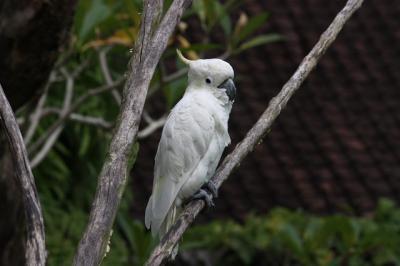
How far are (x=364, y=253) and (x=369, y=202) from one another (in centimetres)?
95

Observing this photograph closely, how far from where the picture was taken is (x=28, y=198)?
1.80 meters

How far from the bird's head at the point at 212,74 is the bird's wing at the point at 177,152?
0.07m

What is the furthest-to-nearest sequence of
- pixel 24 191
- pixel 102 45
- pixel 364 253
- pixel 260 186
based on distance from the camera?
pixel 260 186 < pixel 364 253 < pixel 102 45 < pixel 24 191

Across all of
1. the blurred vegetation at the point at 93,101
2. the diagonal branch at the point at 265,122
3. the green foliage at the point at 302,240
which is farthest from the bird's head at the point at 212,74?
the green foliage at the point at 302,240

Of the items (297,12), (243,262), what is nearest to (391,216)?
(243,262)

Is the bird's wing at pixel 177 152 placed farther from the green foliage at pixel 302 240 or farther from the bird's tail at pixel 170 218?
the green foliage at pixel 302 240

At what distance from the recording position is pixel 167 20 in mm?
1993

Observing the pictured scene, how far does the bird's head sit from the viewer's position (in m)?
2.30

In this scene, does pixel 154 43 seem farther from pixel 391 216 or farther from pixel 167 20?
pixel 391 216

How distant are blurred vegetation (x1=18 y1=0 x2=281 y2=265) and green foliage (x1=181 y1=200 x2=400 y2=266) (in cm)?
43

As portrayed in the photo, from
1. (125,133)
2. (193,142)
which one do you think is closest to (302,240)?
(193,142)

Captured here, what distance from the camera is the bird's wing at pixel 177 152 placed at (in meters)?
2.25

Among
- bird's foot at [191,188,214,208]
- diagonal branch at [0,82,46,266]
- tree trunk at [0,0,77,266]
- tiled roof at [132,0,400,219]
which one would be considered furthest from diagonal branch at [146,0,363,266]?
→ tiled roof at [132,0,400,219]

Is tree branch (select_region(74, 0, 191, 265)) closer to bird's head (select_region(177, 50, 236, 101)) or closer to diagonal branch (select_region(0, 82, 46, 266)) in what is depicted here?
diagonal branch (select_region(0, 82, 46, 266))
